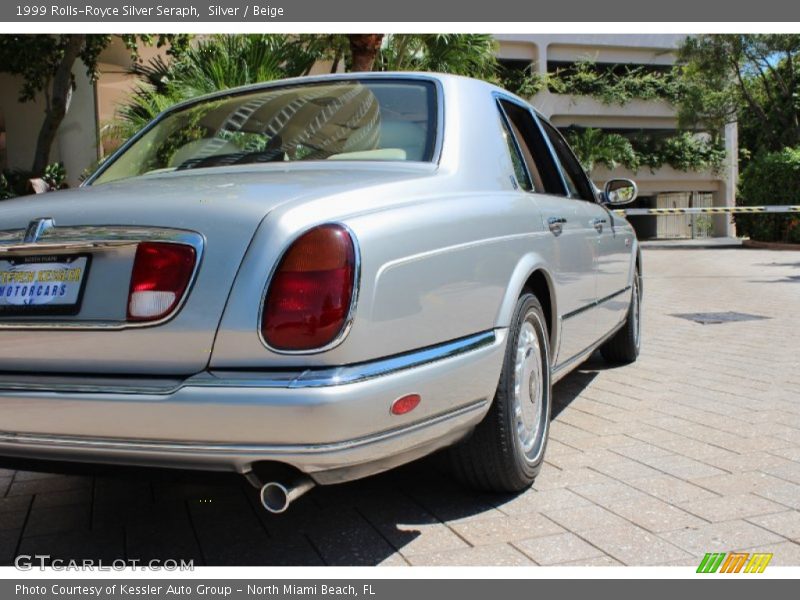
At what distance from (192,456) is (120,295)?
49 cm

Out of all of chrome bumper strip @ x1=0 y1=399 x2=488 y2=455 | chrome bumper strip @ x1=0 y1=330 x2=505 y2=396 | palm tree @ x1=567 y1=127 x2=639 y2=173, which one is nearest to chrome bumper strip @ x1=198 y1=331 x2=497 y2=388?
chrome bumper strip @ x1=0 y1=330 x2=505 y2=396

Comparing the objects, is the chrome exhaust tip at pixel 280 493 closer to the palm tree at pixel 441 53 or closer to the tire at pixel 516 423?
the tire at pixel 516 423

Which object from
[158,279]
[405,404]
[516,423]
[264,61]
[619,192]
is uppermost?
[264,61]

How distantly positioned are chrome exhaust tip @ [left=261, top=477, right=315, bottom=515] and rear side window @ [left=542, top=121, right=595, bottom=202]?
2805 mm

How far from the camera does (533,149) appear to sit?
14.5ft

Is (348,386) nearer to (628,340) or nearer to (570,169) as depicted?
(570,169)

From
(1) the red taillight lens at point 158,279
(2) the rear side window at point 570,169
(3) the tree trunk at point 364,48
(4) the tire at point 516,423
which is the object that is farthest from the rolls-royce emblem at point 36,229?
(3) the tree trunk at point 364,48

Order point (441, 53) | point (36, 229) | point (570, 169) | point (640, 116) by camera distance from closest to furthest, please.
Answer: point (36, 229) < point (570, 169) < point (441, 53) < point (640, 116)

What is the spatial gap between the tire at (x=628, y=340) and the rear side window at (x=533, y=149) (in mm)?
1838

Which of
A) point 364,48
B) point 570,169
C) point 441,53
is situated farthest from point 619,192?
point 441,53

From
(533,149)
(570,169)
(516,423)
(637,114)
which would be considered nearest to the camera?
(516,423)

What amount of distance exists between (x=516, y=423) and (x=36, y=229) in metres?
1.75

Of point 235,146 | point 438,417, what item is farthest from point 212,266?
point 235,146

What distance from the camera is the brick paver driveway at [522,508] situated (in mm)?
2930
